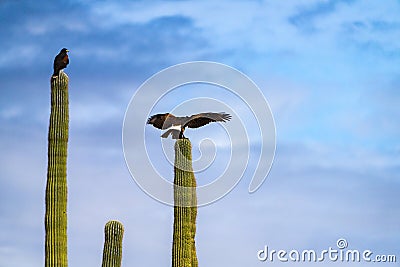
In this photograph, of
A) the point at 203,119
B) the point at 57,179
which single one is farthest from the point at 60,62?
the point at 203,119

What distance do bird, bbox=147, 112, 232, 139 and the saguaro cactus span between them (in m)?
0.42

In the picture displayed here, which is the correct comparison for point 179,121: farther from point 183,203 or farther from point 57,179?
point 57,179

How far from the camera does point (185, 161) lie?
15.3 m

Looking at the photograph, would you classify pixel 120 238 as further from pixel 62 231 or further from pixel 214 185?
pixel 214 185

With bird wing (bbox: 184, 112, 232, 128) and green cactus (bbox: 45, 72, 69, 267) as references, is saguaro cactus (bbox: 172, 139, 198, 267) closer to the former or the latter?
bird wing (bbox: 184, 112, 232, 128)

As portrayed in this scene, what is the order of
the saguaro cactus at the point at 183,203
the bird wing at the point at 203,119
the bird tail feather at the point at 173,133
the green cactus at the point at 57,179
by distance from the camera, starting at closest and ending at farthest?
the green cactus at the point at 57,179, the saguaro cactus at the point at 183,203, the bird tail feather at the point at 173,133, the bird wing at the point at 203,119

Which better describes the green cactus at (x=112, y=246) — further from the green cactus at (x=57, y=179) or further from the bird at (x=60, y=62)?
the bird at (x=60, y=62)

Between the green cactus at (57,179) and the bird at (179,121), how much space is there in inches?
77.1

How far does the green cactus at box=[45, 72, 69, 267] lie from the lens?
14305mm

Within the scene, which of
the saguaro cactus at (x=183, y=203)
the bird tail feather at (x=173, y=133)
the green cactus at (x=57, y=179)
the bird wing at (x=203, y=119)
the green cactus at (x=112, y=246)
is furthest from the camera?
the bird wing at (x=203, y=119)

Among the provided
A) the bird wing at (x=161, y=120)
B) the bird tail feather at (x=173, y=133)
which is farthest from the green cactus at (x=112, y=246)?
the bird wing at (x=161, y=120)

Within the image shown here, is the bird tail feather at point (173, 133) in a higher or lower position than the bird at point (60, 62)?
lower

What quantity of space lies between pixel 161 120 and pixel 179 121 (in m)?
0.36

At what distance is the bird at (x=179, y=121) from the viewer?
52.2 ft
